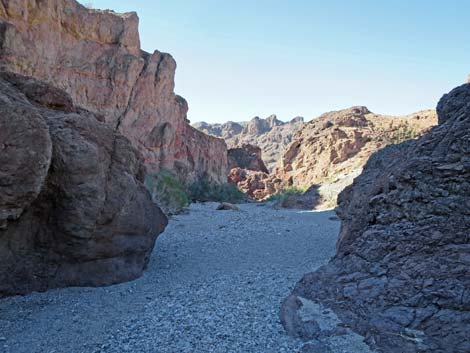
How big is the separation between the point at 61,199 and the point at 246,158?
162 ft

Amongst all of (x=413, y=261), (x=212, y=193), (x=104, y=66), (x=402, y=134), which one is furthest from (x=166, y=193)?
(x=402, y=134)

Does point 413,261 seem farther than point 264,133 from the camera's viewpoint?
No

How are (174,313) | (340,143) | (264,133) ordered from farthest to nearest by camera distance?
(264,133) < (340,143) < (174,313)

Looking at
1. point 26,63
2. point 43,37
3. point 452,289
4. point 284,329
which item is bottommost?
point 284,329

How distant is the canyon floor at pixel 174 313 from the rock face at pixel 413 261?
1.09 feet

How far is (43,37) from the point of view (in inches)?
803

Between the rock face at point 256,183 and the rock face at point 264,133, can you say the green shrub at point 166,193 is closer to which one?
the rock face at point 256,183

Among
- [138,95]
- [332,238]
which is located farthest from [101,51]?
[332,238]

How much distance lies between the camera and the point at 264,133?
96688 mm

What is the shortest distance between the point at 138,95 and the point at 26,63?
9186 millimetres

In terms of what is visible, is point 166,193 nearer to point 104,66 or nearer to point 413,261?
point 104,66

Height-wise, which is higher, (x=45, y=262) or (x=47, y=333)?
(x=45, y=262)

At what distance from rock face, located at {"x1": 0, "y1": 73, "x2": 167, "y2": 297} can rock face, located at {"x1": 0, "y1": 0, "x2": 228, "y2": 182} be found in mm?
13495

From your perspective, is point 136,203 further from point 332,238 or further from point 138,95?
point 138,95
